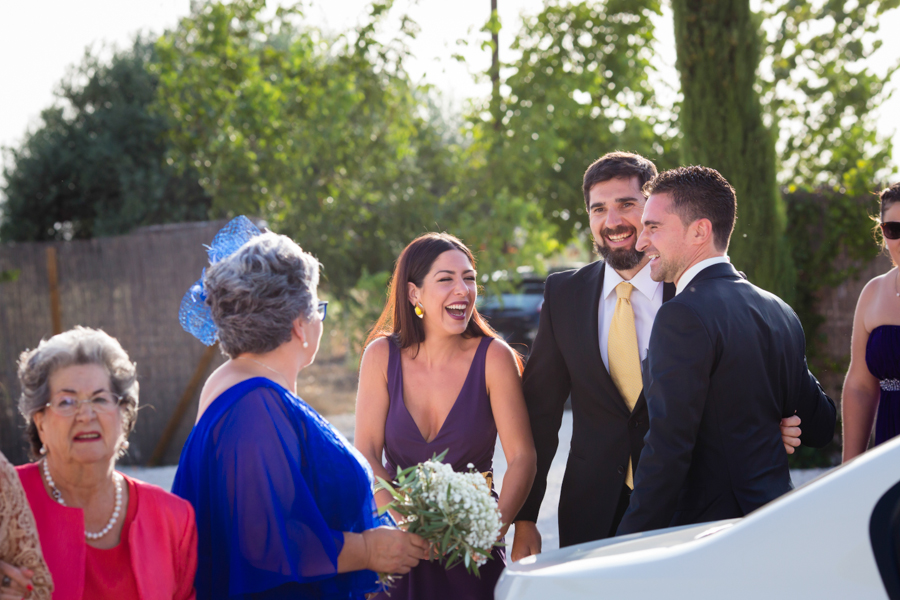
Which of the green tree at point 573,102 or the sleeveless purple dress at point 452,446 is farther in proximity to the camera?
the green tree at point 573,102

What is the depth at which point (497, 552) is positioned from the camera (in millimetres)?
3150

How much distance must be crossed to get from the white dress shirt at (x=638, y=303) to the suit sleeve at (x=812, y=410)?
1.89 feet

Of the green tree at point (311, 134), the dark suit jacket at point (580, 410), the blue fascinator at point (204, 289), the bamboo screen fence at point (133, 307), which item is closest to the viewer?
the blue fascinator at point (204, 289)

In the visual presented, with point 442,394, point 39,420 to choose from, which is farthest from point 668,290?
point 39,420

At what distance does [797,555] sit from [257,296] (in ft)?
5.22

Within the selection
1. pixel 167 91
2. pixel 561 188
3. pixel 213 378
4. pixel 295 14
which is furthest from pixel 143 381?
pixel 213 378

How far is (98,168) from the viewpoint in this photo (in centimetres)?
1524

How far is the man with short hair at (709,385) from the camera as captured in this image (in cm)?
238

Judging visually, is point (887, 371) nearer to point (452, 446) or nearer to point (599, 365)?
point (599, 365)

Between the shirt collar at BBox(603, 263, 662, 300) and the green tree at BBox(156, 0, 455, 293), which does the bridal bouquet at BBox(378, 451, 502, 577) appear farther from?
the green tree at BBox(156, 0, 455, 293)

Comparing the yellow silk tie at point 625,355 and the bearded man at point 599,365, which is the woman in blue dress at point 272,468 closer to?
the bearded man at point 599,365

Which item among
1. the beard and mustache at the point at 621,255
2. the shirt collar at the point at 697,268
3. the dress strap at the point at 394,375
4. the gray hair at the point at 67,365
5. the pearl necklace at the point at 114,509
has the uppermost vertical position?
the beard and mustache at the point at 621,255

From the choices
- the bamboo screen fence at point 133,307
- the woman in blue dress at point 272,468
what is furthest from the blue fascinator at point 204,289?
the bamboo screen fence at point 133,307

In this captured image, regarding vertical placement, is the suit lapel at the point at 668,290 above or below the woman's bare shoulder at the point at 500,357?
above
